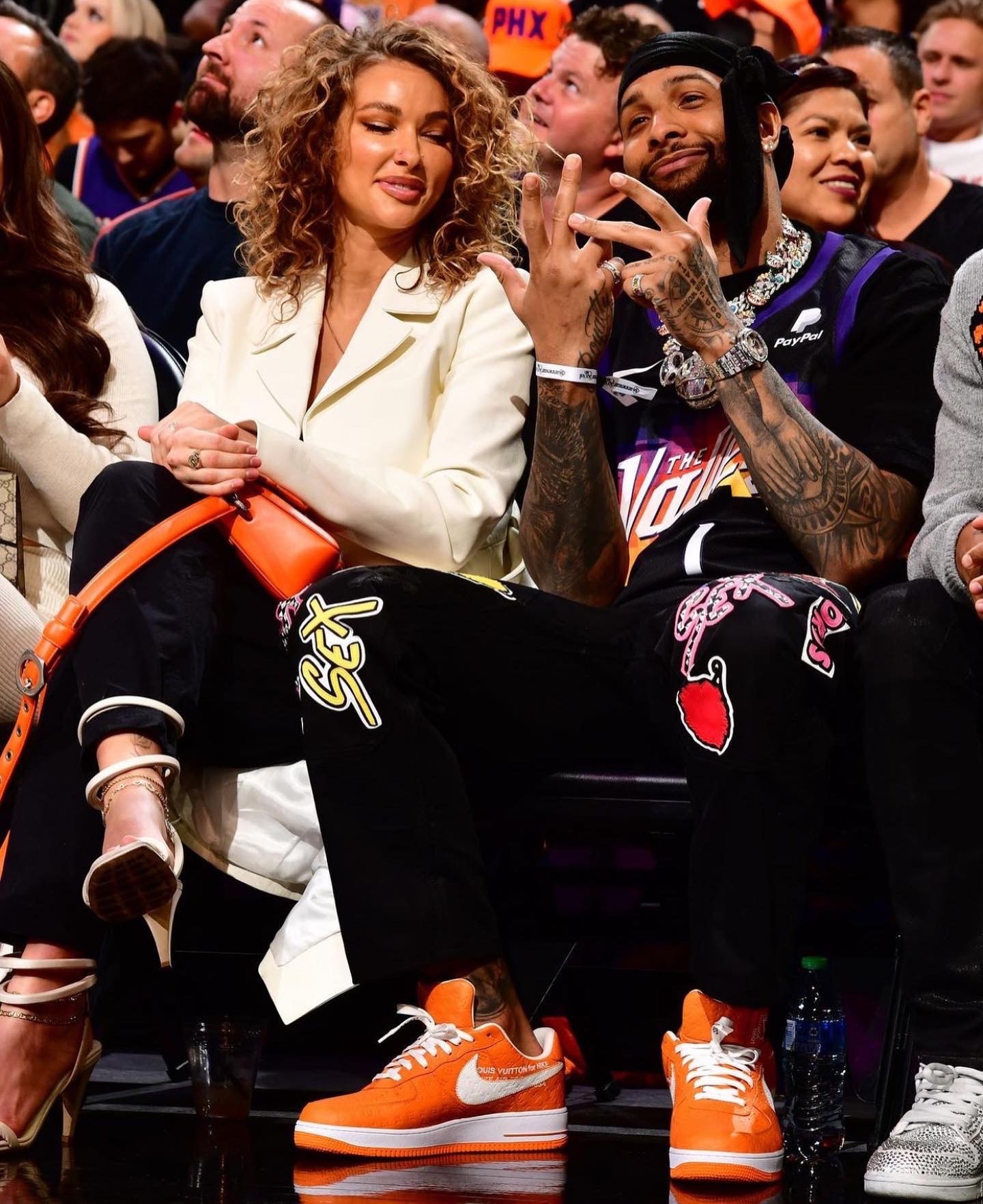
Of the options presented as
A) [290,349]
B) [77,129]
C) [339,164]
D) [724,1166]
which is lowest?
[724,1166]

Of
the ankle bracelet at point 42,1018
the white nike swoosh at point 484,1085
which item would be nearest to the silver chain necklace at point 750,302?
the white nike swoosh at point 484,1085

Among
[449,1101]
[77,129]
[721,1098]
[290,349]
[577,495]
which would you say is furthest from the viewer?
[77,129]

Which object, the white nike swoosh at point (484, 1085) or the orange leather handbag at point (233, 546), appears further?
the orange leather handbag at point (233, 546)

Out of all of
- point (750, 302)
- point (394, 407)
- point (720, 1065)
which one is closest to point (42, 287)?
point (394, 407)

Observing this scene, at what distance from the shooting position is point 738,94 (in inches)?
109

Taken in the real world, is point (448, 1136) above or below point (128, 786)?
below

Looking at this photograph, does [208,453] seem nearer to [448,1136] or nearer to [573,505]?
[573,505]

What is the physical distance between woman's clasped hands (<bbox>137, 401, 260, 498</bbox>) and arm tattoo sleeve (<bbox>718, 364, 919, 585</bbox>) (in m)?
0.72

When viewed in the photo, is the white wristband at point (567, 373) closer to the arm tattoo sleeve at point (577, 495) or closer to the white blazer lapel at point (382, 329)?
the arm tattoo sleeve at point (577, 495)

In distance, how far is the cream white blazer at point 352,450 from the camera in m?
2.60

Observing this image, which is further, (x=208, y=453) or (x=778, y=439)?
(x=208, y=453)

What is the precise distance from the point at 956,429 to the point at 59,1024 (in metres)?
1.49

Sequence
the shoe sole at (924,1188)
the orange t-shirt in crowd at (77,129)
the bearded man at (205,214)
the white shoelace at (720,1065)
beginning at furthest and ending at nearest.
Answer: the orange t-shirt in crowd at (77,129) < the bearded man at (205,214) < the white shoelace at (720,1065) < the shoe sole at (924,1188)

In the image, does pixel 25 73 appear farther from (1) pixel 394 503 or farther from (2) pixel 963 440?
(2) pixel 963 440
